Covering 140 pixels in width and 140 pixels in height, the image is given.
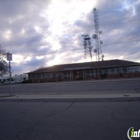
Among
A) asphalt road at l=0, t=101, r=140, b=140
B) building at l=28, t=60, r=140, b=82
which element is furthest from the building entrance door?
asphalt road at l=0, t=101, r=140, b=140

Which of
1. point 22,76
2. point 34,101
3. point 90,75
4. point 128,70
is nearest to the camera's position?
point 34,101

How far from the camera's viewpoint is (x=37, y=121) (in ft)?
19.3

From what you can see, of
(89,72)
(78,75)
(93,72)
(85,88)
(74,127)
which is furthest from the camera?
(78,75)

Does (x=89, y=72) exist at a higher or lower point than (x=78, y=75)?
higher

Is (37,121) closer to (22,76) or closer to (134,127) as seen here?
(134,127)

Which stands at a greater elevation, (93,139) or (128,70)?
(128,70)

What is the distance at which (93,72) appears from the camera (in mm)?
42094

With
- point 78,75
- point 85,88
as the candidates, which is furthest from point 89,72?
point 85,88

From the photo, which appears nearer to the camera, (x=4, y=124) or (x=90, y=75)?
(x=4, y=124)

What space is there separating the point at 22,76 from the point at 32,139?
63.9m

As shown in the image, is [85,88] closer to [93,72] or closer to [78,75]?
[93,72]

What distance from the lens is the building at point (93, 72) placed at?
39.6 meters

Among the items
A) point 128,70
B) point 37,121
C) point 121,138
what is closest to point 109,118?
point 121,138

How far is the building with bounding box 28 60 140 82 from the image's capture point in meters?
39.6
